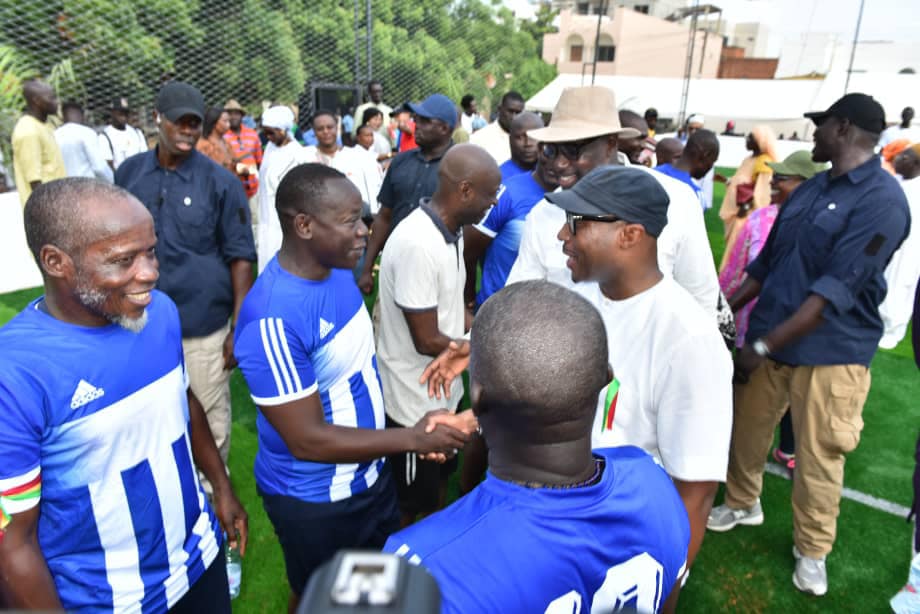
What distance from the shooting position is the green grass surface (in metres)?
3.06

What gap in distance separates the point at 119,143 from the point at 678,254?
9.60 m

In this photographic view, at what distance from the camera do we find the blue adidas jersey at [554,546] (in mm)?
1055

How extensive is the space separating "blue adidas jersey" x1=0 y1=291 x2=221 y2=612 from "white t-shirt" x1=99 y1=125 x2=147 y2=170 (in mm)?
8775

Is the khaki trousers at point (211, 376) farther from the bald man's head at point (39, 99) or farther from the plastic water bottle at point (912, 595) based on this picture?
the bald man's head at point (39, 99)

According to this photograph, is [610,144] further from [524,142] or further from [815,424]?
[815,424]

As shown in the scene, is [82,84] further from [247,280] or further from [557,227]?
[557,227]

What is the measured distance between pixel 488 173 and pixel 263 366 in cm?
150

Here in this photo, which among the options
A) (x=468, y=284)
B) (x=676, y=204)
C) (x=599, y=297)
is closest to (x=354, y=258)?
(x=599, y=297)

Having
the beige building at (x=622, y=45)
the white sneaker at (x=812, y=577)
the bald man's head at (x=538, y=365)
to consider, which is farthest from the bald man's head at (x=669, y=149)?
the beige building at (x=622, y=45)

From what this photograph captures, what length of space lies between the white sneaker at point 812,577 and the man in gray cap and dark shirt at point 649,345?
1.76 metres

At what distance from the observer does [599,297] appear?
6.70ft

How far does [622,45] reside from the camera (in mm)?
48031

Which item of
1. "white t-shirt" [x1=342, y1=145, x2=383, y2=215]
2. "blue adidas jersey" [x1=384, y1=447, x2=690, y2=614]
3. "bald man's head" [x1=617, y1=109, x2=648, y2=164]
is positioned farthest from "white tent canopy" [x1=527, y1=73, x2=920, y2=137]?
"blue adidas jersey" [x1=384, y1=447, x2=690, y2=614]

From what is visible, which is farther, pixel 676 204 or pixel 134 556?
pixel 676 204
